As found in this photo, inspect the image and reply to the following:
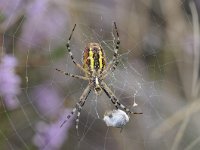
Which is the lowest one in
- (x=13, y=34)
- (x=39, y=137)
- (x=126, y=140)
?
(x=126, y=140)

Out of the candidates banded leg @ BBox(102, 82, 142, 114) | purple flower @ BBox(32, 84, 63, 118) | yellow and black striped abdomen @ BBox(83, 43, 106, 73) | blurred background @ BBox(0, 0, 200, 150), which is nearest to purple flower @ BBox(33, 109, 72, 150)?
blurred background @ BBox(0, 0, 200, 150)

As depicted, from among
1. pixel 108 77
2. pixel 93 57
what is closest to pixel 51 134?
pixel 108 77

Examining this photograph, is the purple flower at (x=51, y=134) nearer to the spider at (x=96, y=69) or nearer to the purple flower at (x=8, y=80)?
the spider at (x=96, y=69)

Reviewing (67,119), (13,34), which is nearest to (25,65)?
(13,34)

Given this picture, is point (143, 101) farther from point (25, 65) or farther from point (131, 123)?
point (25, 65)

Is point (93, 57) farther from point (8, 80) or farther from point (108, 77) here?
point (108, 77)

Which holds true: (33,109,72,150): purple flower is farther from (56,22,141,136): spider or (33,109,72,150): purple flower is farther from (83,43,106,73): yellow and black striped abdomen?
(83,43,106,73): yellow and black striped abdomen
